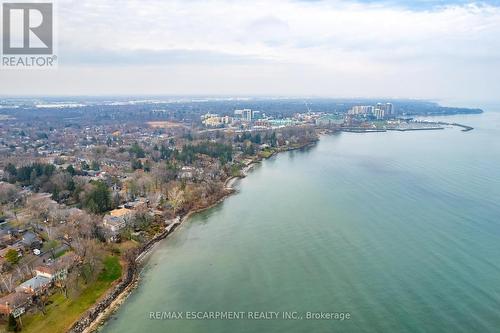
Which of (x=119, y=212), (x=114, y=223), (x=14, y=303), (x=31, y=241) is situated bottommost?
(x=14, y=303)

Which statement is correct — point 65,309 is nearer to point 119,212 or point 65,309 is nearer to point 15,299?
point 15,299

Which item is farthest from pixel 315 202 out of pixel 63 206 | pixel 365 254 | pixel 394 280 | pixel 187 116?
pixel 187 116

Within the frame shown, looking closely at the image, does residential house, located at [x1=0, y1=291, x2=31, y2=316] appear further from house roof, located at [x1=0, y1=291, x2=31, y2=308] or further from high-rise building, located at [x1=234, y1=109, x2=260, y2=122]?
high-rise building, located at [x1=234, y1=109, x2=260, y2=122]

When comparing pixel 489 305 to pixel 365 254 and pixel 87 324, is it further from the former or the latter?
pixel 87 324

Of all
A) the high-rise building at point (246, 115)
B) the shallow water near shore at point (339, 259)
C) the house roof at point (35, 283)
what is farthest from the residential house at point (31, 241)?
the high-rise building at point (246, 115)

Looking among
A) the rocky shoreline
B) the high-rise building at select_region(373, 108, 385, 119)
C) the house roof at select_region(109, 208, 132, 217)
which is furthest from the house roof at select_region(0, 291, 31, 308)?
the high-rise building at select_region(373, 108, 385, 119)

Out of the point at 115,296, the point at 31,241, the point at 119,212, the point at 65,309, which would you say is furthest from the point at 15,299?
the point at 119,212

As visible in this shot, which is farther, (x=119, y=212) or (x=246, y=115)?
(x=246, y=115)
